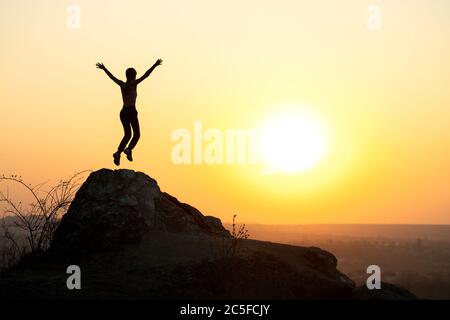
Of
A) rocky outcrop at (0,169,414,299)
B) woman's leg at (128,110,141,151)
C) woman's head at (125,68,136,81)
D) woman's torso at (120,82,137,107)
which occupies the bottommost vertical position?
rocky outcrop at (0,169,414,299)

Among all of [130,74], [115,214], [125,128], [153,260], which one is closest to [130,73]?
[130,74]

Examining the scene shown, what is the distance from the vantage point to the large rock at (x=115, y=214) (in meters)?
16.0

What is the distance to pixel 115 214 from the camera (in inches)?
640

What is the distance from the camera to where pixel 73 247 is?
1602cm

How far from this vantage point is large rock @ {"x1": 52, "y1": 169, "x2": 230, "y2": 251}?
16.0m

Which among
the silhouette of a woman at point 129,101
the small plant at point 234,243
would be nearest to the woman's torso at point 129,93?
the silhouette of a woman at point 129,101

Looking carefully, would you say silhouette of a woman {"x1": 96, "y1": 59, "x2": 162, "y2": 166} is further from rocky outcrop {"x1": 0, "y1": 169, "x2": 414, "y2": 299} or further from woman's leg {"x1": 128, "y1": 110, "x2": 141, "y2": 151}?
rocky outcrop {"x1": 0, "y1": 169, "x2": 414, "y2": 299}

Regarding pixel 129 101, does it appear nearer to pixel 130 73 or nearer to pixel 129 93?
pixel 129 93

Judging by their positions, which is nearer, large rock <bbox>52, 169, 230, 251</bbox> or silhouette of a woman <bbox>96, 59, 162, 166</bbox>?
large rock <bbox>52, 169, 230, 251</bbox>

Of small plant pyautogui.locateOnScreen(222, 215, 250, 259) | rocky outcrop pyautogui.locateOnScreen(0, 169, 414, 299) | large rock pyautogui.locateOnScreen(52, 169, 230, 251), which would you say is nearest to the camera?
rocky outcrop pyautogui.locateOnScreen(0, 169, 414, 299)

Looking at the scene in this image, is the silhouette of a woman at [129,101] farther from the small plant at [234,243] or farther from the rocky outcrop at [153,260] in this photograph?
the small plant at [234,243]

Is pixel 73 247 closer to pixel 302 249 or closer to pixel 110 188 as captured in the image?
pixel 110 188

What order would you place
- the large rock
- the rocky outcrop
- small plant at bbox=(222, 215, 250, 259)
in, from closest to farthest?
1. the rocky outcrop
2. small plant at bbox=(222, 215, 250, 259)
3. the large rock

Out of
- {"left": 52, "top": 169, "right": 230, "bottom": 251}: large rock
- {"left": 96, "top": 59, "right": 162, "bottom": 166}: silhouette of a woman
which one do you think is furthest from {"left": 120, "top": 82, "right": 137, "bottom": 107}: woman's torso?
{"left": 52, "top": 169, "right": 230, "bottom": 251}: large rock
